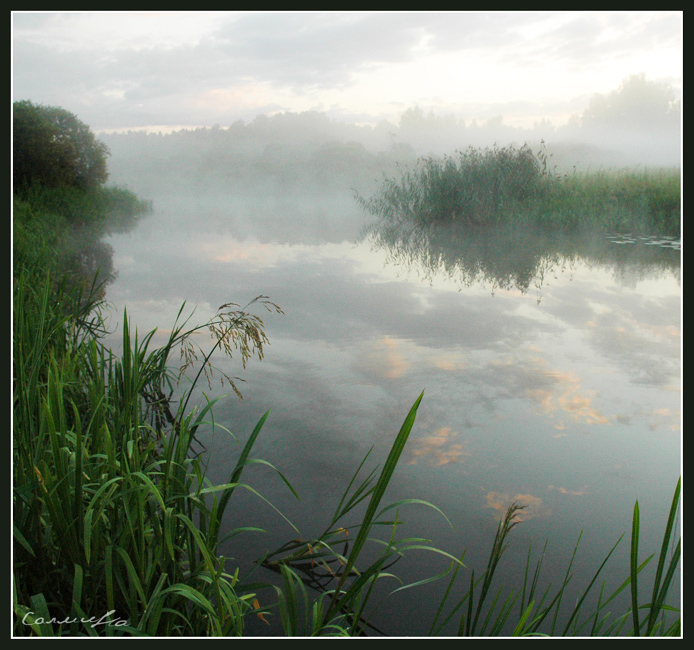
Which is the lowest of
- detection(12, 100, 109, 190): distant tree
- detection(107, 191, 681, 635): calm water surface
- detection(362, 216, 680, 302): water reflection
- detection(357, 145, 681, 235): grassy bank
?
detection(107, 191, 681, 635): calm water surface

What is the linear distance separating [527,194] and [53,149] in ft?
26.6

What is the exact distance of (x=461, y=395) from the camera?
268 cm

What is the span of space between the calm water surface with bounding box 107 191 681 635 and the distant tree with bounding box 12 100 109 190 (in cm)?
460

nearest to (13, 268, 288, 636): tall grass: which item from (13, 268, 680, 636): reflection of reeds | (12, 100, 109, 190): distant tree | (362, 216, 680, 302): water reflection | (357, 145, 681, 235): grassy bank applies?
(13, 268, 680, 636): reflection of reeds

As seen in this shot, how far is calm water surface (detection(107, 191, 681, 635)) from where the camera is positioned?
1.69 m

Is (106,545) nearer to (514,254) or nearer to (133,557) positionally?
(133,557)

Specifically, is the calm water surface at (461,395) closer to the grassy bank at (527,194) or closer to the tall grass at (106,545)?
the tall grass at (106,545)

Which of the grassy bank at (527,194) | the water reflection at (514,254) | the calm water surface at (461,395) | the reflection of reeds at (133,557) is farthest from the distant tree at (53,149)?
the reflection of reeds at (133,557)

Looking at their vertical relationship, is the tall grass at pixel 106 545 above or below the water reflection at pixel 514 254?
below

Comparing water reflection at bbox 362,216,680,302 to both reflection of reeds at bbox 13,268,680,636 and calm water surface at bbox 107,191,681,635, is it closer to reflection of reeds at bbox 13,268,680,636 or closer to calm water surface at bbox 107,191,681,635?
calm water surface at bbox 107,191,681,635

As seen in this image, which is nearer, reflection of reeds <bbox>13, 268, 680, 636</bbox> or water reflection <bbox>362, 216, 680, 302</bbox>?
reflection of reeds <bbox>13, 268, 680, 636</bbox>

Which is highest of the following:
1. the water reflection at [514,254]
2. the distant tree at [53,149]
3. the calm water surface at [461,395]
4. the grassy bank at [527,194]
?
the distant tree at [53,149]

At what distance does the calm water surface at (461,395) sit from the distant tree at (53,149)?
460cm

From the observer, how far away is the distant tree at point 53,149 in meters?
8.95
